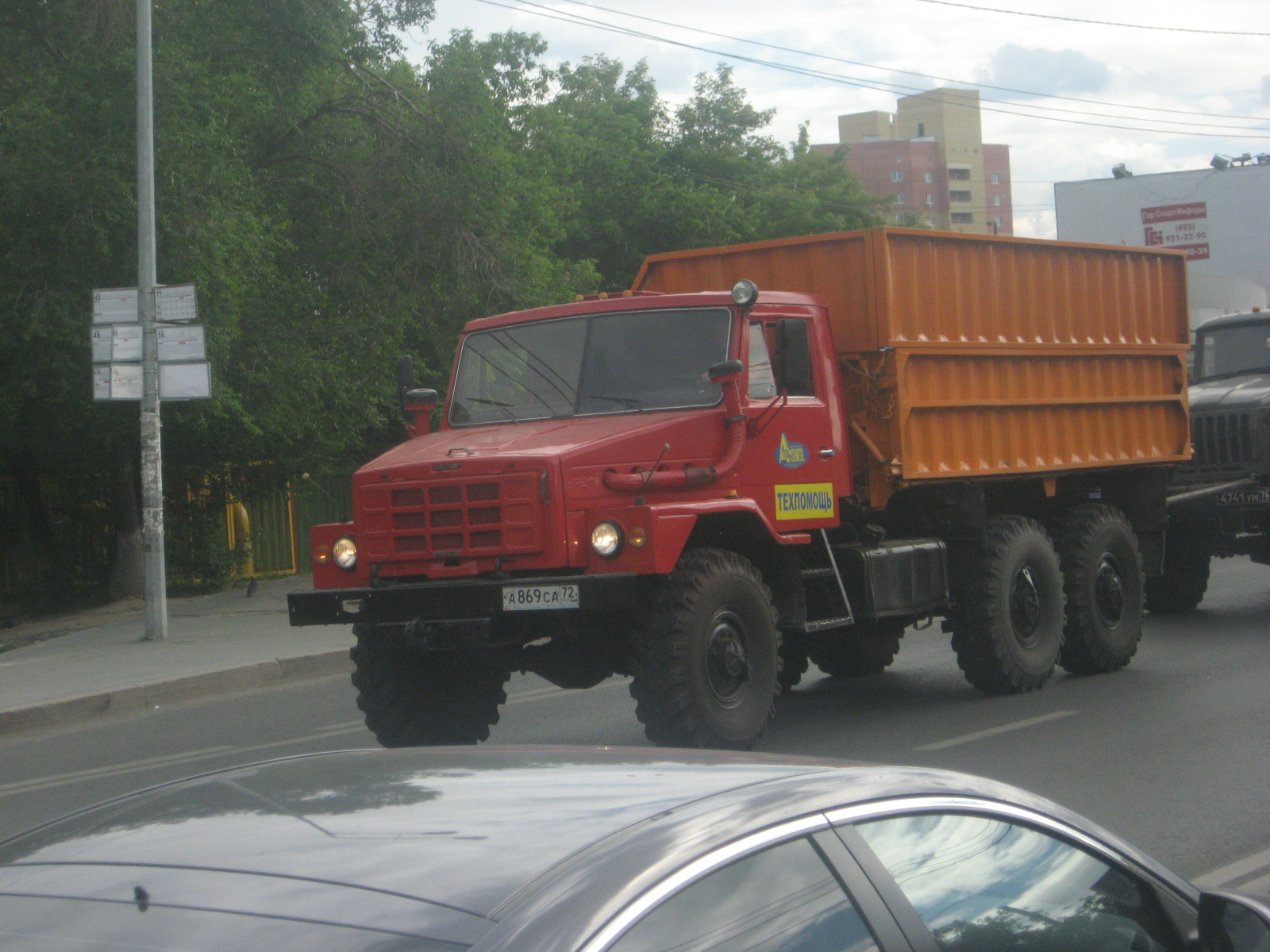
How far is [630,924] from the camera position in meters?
1.93

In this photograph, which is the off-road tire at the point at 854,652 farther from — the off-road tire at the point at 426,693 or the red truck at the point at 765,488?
the off-road tire at the point at 426,693

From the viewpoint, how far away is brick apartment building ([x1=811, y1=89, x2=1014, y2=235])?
12500cm

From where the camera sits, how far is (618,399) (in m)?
8.59

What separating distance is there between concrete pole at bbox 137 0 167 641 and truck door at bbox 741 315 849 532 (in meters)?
7.92

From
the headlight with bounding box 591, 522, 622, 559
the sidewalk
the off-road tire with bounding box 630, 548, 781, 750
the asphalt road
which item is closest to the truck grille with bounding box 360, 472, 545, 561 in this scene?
the headlight with bounding box 591, 522, 622, 559

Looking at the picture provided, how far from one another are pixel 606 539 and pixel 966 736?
2753 millimetres

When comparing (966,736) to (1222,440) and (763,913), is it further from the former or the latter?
(763,913)

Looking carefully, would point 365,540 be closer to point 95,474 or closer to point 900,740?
point 900,740

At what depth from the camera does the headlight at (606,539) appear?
7535 mm

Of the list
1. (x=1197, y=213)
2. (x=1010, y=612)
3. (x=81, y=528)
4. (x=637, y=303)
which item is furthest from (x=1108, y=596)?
(x=1197, y=213)

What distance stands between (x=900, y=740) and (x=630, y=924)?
23.1 ft

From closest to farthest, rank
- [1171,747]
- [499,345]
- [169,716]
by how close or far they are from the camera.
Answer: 1. [1171,747]
2. [499,345]
3. [169,716]

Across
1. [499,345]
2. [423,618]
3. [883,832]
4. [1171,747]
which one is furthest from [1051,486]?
[883,832]

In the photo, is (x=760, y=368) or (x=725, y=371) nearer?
(x=725, y=371)
